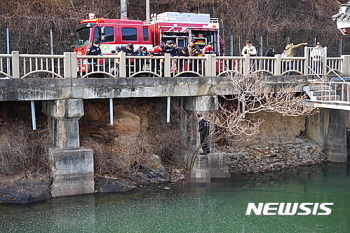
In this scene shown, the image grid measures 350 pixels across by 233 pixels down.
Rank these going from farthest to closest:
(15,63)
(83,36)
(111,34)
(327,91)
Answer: (327,91), (83,36), (111,34), (15,63)

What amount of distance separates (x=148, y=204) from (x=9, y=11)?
1493 centimetres

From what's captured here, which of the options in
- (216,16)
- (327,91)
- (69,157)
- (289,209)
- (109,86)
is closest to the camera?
(289,209)

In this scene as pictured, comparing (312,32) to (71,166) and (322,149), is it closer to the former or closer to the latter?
(322,149)

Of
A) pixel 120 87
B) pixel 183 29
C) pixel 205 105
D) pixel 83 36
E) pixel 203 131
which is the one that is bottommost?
pixel 203 131

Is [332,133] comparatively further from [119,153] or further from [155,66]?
[119,153]

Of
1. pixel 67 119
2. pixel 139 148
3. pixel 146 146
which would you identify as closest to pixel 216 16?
pixel 146 146

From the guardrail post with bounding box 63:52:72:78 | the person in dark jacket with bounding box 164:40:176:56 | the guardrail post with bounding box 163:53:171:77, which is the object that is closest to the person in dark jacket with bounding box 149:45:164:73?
the person in dark jacket with bounding box 164:40:176:56

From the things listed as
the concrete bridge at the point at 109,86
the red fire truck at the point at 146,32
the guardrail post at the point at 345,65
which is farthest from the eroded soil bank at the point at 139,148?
the guardrail post at the point at 345,65

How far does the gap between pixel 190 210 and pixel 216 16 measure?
16.8m

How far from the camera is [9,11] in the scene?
24.3m

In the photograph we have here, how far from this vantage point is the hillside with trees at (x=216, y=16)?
23.0 metres

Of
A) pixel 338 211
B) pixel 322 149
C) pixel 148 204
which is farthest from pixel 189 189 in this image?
pixel 322 149

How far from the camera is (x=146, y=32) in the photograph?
1905 cm

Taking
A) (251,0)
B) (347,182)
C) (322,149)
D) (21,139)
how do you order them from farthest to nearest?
(251,0) → (322,149) → (347,182) → (21,139)
